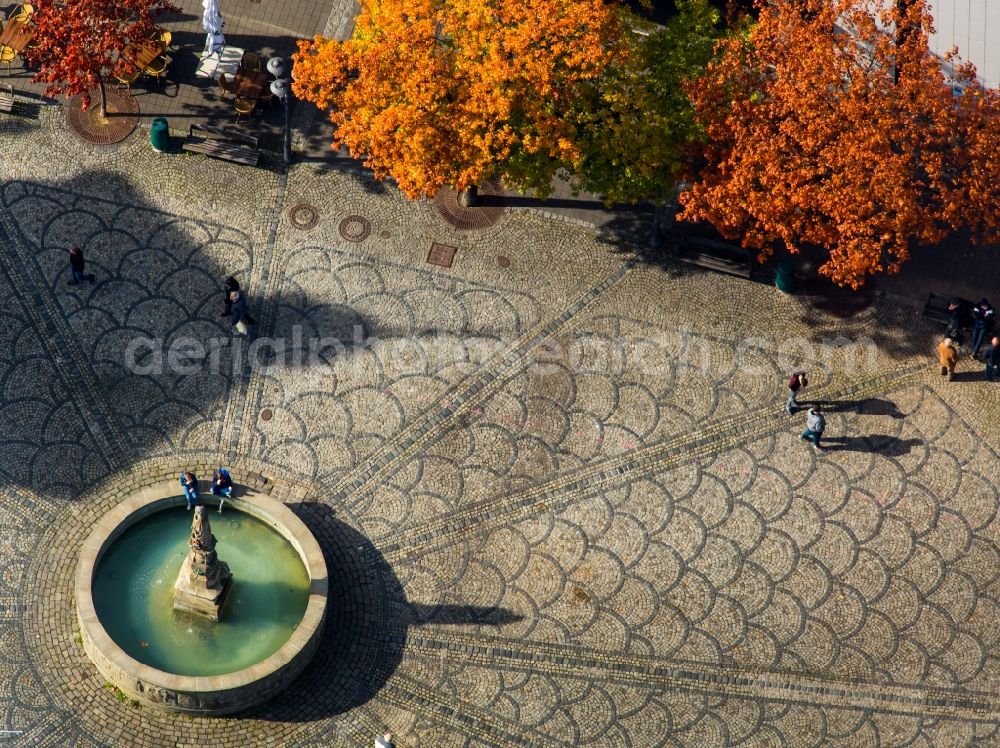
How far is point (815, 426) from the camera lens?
50719 millimetres

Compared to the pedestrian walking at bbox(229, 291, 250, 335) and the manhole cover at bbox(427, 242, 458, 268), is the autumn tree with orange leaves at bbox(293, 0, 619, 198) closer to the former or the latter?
the manhole cover at bbox(427, 242, 458, 268)

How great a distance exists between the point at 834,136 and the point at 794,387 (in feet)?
25.8

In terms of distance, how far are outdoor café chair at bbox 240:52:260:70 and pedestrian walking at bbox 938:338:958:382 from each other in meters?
25.4

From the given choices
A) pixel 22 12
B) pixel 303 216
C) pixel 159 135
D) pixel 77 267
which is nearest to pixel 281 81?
pixel 303 216

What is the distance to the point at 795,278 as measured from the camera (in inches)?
2167

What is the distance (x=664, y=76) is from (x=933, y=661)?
19.8 metres

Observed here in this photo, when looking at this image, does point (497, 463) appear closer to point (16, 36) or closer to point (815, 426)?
point (815, 426)

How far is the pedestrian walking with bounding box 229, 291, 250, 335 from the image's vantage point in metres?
51.9

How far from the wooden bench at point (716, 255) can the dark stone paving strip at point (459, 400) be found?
7.27ft

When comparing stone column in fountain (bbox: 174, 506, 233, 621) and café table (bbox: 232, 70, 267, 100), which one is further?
café table (bbox: 232, 70, 267, 100)

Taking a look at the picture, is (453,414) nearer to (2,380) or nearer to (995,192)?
(2,380)

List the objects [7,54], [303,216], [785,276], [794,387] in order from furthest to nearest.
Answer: [7,54], [303,216], [785,276], [794,387]

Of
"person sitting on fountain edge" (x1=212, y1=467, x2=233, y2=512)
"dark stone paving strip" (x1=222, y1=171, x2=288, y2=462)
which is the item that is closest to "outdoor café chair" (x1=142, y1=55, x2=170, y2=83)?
"dark stone paving strip" (x1=222, y1=171, x2=288, y2=462)

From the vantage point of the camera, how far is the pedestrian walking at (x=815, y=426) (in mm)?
50719
